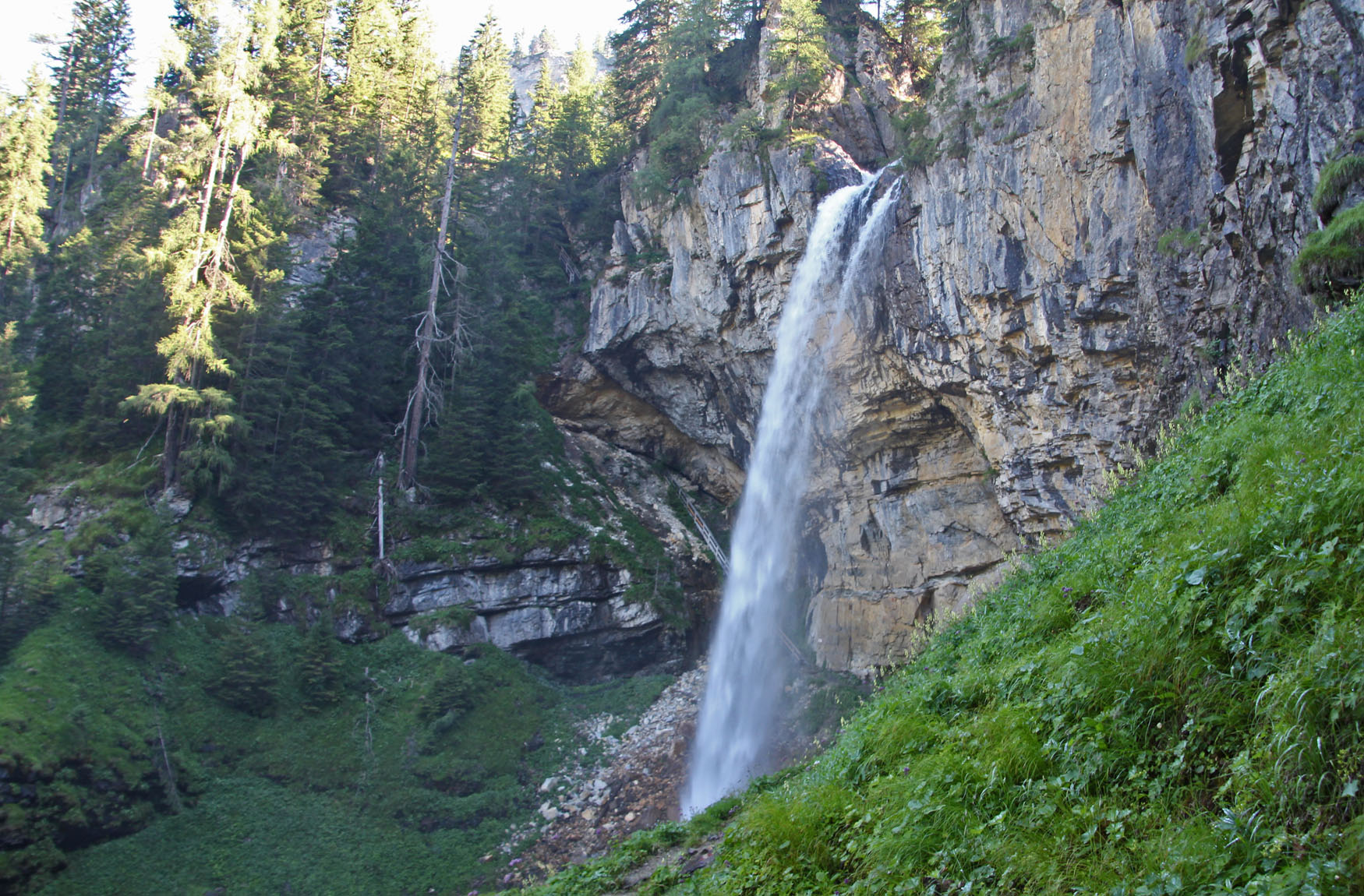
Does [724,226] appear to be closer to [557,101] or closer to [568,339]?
[568,339]

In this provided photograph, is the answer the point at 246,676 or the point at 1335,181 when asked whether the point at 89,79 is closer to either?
the point at 246,676

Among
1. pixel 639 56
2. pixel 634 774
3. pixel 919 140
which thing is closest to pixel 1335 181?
pixel 919 140

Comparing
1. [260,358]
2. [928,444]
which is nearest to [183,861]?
[260,358]

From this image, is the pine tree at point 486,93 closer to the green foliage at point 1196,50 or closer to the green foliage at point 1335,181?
the green foliage at point 1196,50

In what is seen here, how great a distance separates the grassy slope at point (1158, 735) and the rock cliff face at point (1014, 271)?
252 inches

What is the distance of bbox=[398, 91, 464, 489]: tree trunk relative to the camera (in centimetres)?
2245

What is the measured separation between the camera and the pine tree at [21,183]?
23.6 meters

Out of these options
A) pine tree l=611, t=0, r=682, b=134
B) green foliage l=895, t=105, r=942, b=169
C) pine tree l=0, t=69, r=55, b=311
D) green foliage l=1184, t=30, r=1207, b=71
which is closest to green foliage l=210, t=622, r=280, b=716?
pine tree l=0, t=69, r=55, b=311

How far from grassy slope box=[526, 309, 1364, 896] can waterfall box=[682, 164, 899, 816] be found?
43.7 ft

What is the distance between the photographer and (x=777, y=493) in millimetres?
21109

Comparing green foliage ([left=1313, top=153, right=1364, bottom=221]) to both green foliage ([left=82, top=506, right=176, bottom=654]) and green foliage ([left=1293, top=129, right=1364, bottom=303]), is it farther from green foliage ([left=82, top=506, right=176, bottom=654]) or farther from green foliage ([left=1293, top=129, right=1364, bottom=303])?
green foliage ([left=82, top=506, right=176, bottom=654])

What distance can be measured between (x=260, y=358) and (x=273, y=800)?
11464mm

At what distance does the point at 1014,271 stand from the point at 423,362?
16666mm

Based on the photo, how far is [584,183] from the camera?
32.3 meters
